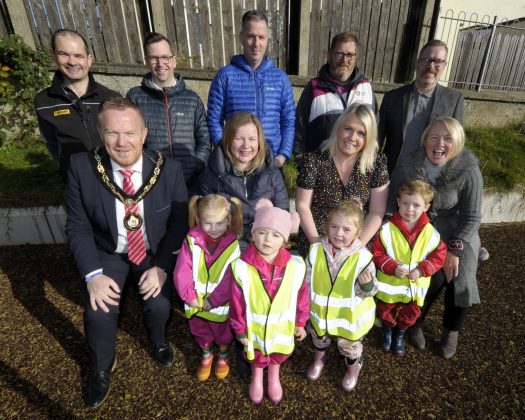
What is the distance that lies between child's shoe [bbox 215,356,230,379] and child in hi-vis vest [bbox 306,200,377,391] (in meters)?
0.91

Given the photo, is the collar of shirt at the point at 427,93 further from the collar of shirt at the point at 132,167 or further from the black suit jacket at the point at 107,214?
the collar of shirt at the point at 132,167

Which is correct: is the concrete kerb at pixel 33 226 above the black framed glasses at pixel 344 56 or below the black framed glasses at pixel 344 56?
below

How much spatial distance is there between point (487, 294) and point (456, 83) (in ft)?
23.7

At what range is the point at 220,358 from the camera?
288 centimetres

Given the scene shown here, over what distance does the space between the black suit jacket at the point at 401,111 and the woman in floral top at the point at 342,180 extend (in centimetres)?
95

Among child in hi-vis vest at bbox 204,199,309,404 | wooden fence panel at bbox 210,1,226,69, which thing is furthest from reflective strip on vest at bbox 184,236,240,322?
wooden fence panel at bbox 210,1,226,69

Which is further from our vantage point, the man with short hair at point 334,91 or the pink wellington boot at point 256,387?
the man with short hair at point 334,91

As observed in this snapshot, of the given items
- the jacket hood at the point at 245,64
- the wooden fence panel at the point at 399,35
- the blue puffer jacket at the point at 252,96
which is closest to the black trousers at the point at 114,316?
the blue puffer jacket at the point at 252,96

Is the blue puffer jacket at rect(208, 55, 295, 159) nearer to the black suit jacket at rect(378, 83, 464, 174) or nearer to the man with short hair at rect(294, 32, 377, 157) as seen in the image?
the man with short hair at rect(294, 32, 377, 157)

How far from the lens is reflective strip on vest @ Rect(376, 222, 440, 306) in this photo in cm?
273

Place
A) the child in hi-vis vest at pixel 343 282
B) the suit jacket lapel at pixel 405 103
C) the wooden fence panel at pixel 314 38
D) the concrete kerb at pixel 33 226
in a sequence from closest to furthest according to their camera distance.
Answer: the child in hi-vis vest at pixel 343 282 < the suit jacket lapel at pixel 405 103 < the concrete kerb at pixel 33 226 < the wooden fence panel at pixel 314 38

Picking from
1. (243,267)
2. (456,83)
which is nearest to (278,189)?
(243,267)

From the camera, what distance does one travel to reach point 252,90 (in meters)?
3.61

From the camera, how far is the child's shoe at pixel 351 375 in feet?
8.95
